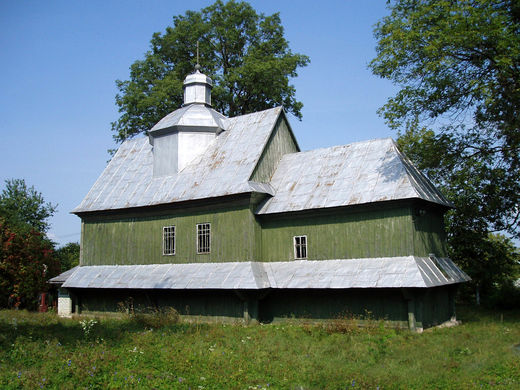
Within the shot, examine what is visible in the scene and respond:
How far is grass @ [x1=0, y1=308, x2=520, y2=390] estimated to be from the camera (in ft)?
36.4

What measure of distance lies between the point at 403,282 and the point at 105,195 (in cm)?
1638

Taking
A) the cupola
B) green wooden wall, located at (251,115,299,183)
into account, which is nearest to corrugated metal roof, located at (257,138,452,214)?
green wooden wall, located at (251,115,299,183)

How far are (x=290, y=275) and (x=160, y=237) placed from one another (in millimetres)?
7057

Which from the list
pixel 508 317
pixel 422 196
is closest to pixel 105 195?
pixel 422 196

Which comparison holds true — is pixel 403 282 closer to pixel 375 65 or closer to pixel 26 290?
pixel 375 65

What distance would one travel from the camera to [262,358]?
44.3 feet

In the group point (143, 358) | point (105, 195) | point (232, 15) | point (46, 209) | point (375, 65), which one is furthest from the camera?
point (46, 209)

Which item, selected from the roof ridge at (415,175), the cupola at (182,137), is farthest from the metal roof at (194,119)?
the roof ridge at (415,175)

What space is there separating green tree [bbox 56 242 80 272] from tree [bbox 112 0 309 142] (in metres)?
10.2

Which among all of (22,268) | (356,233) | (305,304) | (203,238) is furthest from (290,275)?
(22,268)

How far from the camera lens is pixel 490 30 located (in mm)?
17250

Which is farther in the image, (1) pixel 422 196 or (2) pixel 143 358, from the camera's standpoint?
(1) pixel 422 196

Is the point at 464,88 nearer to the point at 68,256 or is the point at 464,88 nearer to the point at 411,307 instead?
the point at 411,307

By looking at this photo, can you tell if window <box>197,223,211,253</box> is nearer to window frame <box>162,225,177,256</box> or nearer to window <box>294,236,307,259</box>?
window frame <box>162,225,177,256</box>
